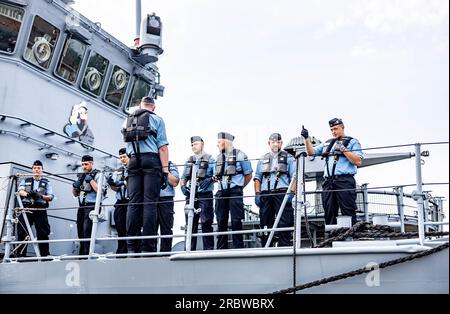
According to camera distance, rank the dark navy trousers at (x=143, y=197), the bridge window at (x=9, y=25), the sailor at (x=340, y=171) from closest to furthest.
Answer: the dark navy trousers at (x=143, y=197), the sailor at (x=340, y=171), the bridge window at (x=9, y=25)

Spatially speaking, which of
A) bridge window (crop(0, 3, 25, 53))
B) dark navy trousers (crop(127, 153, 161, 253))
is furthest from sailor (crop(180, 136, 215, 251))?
bridge window (crop(0, 3, 25, 53))

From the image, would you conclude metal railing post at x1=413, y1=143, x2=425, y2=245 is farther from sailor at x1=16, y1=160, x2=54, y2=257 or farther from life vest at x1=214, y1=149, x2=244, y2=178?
sailor at x1=16, y1=160, x2=54, y2=257

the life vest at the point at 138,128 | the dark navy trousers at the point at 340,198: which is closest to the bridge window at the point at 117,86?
the life vest at the point at 138,128

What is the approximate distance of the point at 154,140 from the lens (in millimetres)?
4891

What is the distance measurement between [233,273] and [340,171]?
1.67 meters

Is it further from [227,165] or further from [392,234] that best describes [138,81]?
[392,234]

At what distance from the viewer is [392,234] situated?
4.05 meters

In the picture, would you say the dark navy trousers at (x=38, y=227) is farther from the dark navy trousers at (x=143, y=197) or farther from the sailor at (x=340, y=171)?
the sailor at (x=340, y=171)

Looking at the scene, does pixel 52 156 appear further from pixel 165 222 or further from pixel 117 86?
pixel 165 222

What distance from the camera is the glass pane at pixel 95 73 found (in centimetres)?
733

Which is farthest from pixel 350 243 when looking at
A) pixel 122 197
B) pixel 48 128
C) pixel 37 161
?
pixel 48 128

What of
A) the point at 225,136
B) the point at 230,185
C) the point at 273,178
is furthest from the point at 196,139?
the point at 273,178

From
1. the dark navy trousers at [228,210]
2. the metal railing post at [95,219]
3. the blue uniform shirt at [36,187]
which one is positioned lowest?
the metal railing post at [95,219]

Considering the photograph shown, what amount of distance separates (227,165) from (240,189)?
0.28m
